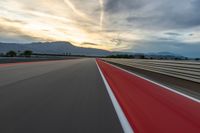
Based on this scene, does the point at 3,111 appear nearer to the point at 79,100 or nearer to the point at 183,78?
the point at 79,100

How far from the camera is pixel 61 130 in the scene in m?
6.21

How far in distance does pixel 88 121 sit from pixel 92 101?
3.29 meters

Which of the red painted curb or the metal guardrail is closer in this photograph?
the red painted curb

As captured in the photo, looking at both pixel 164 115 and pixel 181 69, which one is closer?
pixel 164 115

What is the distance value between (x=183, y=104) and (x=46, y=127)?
511 centimetres

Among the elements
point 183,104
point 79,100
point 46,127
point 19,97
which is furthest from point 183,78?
point 46,127

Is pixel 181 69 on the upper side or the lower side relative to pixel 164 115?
upper

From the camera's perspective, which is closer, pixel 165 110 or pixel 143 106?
pixel 165 110

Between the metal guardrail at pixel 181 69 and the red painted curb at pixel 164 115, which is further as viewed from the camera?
the metal guardrail at pixel 181 69

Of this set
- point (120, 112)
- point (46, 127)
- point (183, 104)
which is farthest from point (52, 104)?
point (183, 104)

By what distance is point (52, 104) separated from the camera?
955 cm

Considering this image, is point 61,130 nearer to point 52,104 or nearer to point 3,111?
point 3,111

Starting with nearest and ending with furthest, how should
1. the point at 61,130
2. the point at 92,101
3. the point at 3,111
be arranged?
the point at 61,130
the point at 3,111
the point at 92,101

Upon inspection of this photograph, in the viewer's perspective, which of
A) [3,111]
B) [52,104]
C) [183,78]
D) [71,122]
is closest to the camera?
[71,122]
